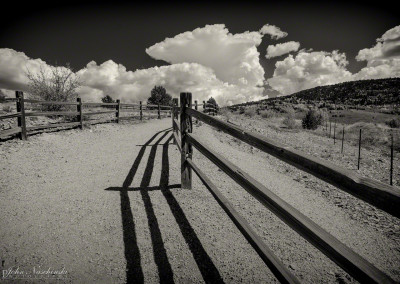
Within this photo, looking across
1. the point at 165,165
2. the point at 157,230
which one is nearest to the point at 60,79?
the point at 165,165

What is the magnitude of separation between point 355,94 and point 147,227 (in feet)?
314

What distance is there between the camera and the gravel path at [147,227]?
246 centimetres

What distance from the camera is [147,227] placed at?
307 centimetres

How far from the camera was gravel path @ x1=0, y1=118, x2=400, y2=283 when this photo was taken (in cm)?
246

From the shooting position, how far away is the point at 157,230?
3025 mm

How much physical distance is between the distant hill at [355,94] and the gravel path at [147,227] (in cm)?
6843

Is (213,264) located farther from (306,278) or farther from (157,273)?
(306,278)

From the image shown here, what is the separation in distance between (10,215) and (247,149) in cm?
760

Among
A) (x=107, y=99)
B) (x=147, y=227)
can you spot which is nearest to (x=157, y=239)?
(x=147, y=227)

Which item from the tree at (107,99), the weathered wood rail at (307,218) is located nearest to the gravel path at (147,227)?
the weathered wood rail at (307,218)

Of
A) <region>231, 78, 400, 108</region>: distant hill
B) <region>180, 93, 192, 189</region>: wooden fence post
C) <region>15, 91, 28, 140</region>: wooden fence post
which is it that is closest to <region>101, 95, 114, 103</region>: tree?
<region>231, 78, 400, 108</region>: distant hill

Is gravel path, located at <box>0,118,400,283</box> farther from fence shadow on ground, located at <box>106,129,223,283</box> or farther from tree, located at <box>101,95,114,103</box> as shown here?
tree, located at <box>101,95,114,103</box>

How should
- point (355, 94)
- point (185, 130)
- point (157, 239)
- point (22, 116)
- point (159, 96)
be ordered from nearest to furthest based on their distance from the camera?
point (157, 239) < point (185, 130) < point (22, 116) < point (159, 96) < point (355, 94)

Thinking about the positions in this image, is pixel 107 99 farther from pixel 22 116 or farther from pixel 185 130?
pixel 185 130
